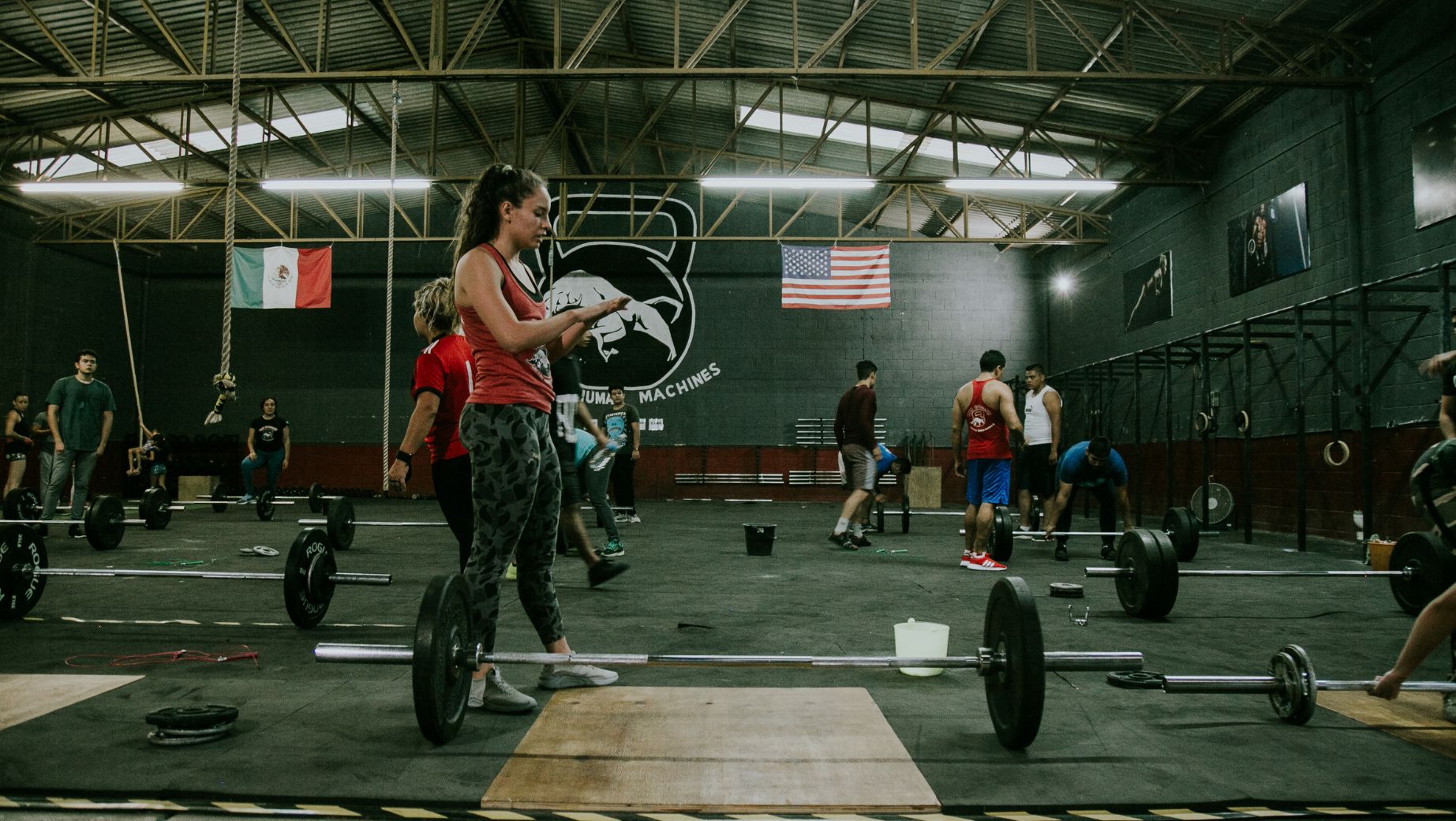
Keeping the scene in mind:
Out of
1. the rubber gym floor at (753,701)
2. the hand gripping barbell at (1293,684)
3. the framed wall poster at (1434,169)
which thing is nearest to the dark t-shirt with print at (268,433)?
the rubber gym floor at (753,701)

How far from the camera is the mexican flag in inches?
480

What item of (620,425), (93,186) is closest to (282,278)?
(93,186)

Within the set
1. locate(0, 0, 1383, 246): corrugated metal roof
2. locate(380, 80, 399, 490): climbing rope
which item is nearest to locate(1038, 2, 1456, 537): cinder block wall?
locate(0, 0, 1383, 246): corrugated metal roof

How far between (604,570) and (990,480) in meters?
2.61

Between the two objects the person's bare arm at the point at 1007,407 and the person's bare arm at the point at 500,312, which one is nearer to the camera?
the person's bare arm at the point at 500,312

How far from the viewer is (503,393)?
235 centimetres

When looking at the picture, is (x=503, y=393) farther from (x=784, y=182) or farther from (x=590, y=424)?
(x=784, y=182)

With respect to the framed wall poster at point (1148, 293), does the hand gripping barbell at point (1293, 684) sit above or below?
below

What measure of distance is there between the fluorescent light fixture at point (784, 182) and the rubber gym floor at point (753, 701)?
547 cm

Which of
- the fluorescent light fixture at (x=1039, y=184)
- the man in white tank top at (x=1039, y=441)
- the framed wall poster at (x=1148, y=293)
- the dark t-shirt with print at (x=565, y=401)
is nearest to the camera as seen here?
the dark t-shirt with print at (x=565, y=401)

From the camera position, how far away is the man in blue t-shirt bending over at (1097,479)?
6.44 meters

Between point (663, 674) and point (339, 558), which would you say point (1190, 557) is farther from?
point (339, 558)

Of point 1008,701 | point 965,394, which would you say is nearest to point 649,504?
point 965,394

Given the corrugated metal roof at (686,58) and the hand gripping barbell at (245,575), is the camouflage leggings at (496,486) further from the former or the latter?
the corrugated metal roof at (686,58)
